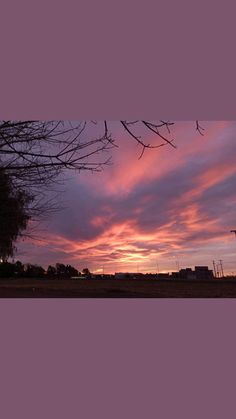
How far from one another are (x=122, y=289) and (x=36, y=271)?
27.0 inches

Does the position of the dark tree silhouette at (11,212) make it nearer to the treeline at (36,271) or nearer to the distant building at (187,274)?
the treeline at (36,271)

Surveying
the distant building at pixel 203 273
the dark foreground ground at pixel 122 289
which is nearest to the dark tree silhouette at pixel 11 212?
the dark foreground ground at pixel 122 289

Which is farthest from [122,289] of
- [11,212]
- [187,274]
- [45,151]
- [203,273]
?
[45,151]

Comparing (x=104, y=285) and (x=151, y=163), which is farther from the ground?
(x=151, y=163)

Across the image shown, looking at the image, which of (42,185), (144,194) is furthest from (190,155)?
(42,185)

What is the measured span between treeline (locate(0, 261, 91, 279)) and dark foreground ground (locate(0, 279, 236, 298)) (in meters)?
0.07

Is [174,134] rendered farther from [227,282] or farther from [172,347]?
[172,347]

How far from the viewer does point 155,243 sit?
3.06 metres

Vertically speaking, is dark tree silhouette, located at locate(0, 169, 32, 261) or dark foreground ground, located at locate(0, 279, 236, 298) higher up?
dark tree silhouette, located at locate(0, 169, 32, 261)

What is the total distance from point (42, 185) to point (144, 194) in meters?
0.85

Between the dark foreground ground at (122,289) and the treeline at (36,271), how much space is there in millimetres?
66

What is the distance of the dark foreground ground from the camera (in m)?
2.97

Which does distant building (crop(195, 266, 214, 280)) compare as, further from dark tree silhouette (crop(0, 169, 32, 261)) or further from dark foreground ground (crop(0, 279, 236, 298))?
dark tree silhouette (crop(0, 169, 32, 261))

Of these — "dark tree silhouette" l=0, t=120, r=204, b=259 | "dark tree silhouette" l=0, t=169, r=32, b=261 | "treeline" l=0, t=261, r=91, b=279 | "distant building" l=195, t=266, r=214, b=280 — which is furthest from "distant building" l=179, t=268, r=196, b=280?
"dark tree silhouette" l=0, t=169, r=32, b=261
